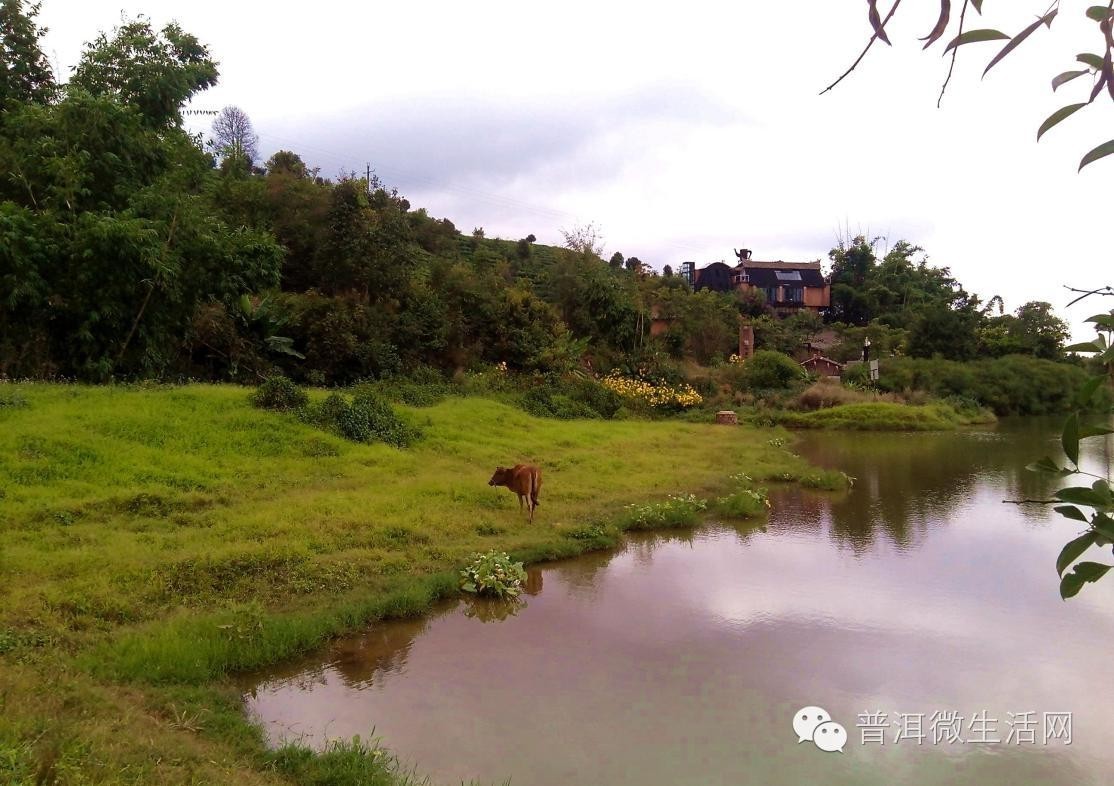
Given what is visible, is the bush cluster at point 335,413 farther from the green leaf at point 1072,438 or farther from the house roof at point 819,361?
the house roof at point 819,361

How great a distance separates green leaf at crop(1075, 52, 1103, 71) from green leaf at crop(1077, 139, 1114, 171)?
0.12 metres

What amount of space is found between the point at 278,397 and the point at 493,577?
5513 mm

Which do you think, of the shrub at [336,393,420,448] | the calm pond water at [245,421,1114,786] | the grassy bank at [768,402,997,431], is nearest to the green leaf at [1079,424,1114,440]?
the calm pond water at [245,421,1114,786]

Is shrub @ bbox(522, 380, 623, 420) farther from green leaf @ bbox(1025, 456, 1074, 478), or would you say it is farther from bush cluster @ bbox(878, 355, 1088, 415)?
green leaf @ bbox(1025, 456, 1074, 478)

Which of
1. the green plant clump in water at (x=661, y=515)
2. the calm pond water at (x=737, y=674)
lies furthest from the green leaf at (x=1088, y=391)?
the green plant clump in water at (x=661, y=515)

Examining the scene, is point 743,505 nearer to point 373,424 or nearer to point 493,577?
point 493,577

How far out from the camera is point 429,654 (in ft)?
16.2

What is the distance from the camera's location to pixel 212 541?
6195 mm

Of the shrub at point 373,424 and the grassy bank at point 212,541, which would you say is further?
the shrub at point 373,424

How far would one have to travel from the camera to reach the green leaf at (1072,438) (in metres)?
1.06

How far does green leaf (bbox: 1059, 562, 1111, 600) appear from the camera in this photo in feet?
3.51

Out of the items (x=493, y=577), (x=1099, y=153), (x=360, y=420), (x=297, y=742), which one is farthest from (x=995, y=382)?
(x=1099, y=153)

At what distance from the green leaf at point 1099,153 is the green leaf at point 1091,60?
121 millimetres

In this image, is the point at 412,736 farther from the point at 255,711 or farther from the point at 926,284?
the point at 926,284
